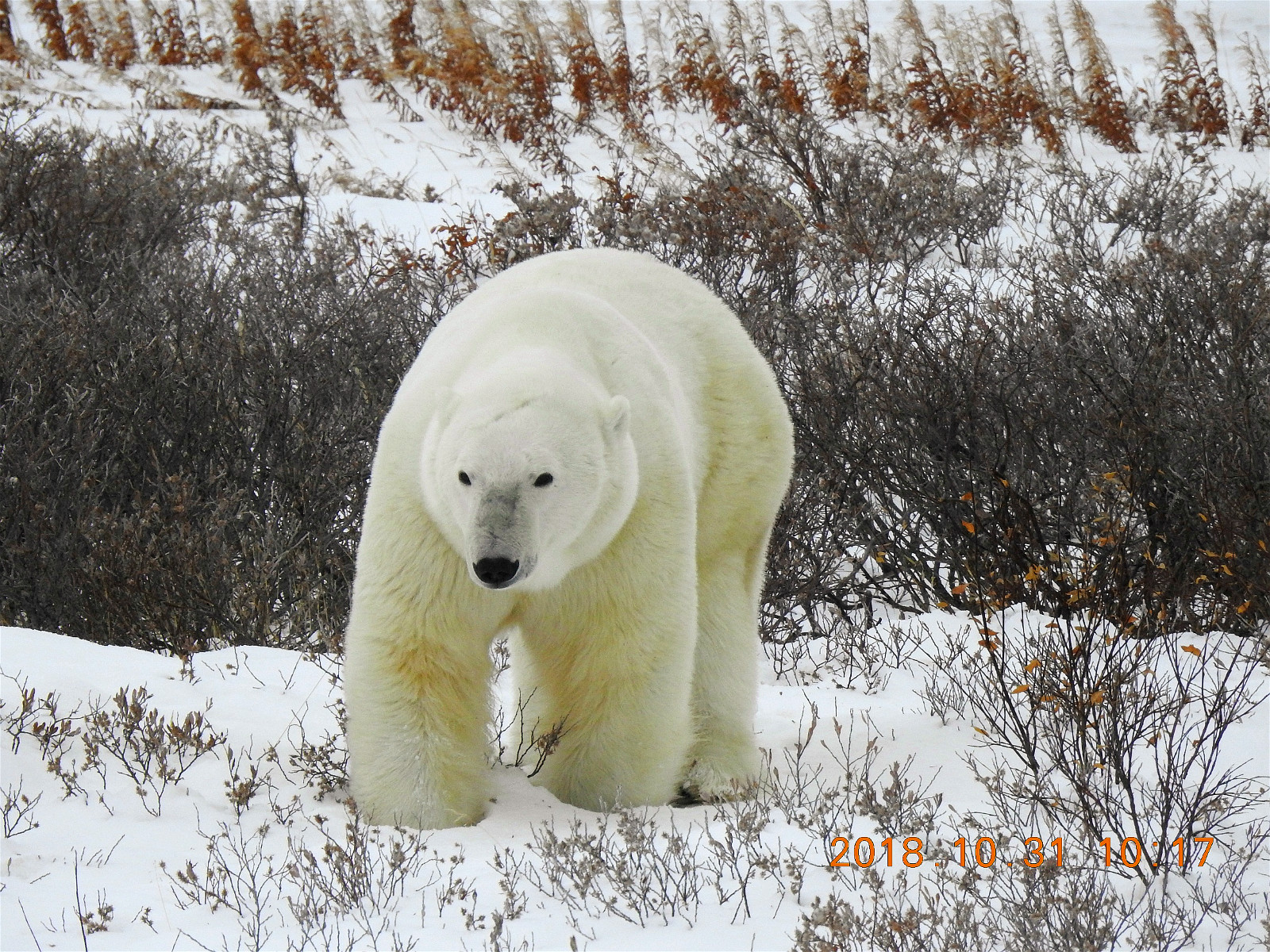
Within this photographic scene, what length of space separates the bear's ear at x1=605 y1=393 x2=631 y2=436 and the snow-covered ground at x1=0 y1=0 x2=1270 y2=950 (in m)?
0.81

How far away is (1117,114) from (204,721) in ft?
33.7

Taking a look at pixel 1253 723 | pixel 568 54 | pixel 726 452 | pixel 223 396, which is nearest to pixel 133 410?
pixel 223 396

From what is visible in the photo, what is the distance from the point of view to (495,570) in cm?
231

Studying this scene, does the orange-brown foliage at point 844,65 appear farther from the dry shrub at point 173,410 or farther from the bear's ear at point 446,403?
the bear's ear at point 446,403

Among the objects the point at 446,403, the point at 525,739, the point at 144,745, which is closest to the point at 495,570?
the point at 446,403

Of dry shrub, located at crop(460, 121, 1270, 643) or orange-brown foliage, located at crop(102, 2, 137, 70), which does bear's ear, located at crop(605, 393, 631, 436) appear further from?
orange-brown foliage, located at crop(102, 2, 137, 70)

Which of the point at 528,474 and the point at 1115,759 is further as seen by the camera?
the point at 1115,759

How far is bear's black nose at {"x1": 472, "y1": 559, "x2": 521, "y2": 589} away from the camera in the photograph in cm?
231

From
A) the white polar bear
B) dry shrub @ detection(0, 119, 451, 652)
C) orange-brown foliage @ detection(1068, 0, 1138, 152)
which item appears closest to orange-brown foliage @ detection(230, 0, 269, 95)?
dry shrub @ detection(0, 119, 451, 652)

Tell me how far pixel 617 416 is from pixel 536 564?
386 mm

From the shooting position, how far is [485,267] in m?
7.92

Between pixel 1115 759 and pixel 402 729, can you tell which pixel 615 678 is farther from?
pixel 1115 759

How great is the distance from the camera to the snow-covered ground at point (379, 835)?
2162 mm

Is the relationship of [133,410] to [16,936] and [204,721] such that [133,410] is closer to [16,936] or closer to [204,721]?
[204,721]
